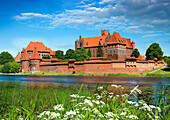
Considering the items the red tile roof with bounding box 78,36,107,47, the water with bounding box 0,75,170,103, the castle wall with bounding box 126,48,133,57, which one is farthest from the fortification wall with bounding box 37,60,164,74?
the red tile roof with bounding box 78,36,107,47

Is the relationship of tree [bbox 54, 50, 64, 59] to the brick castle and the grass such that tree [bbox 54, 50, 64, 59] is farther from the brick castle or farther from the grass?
the grass

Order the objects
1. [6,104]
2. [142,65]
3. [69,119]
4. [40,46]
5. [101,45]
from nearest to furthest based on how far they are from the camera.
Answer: [69,119] → [6,104] → [142,65] → [101,45] → [40,46]

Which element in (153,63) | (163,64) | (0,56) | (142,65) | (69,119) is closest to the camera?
(69,119)

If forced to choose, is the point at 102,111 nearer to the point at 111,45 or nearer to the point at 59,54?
the point at 111,45

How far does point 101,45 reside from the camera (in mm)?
64312

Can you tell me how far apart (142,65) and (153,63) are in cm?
692

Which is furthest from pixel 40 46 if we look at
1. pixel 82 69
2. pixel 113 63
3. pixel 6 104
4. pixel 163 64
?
pixel 6 104

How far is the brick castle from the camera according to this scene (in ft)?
147

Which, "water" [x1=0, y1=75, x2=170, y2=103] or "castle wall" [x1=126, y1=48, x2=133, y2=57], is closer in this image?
"water" [x1=0, y1=75, x2=170, y2=103]

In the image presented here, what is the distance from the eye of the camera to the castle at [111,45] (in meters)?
56.2

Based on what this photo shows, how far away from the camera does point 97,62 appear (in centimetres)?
4778

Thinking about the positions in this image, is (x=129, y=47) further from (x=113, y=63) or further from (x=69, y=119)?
(x=69, y=119)

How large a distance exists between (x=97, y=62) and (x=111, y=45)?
11354 mm

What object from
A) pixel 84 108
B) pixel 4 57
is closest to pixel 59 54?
pixel 4 57
